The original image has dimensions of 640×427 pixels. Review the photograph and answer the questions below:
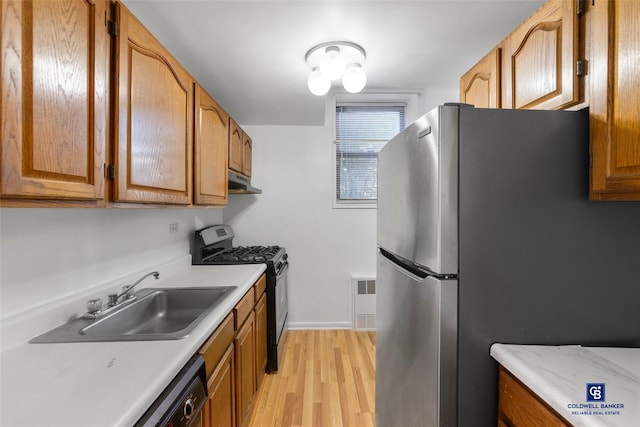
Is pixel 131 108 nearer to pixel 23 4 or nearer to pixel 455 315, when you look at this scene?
pixel 23 4

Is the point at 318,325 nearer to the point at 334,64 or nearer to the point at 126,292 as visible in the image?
the point at 126,292

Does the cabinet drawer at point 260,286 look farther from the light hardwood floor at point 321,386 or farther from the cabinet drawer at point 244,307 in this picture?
the light hardwood floor at point 321,386

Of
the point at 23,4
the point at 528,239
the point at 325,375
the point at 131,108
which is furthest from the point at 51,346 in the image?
the point at 325,375

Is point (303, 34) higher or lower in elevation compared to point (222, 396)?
higher

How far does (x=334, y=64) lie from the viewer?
182 cm

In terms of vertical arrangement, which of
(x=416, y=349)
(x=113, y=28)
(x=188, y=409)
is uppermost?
(x=113, y=28)

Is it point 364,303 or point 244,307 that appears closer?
point 244,307

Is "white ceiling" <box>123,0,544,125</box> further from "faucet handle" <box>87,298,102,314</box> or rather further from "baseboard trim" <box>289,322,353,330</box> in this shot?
"baseboard trim" <box>289,322,353,330</box>

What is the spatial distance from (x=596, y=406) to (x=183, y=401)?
1.07m

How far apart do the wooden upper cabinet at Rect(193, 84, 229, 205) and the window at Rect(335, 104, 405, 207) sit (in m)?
1.43

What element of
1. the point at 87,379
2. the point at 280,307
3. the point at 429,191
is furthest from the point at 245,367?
the point at 429,191

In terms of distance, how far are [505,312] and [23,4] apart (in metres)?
1.57

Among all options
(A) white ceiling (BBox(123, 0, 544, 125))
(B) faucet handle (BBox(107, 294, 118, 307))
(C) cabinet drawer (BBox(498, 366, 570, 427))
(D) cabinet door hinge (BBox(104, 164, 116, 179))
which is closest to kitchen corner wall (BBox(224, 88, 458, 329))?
(A) white ceiling (BBox(123, 0, 544, 125))

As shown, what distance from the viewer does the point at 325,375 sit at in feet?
7.61
